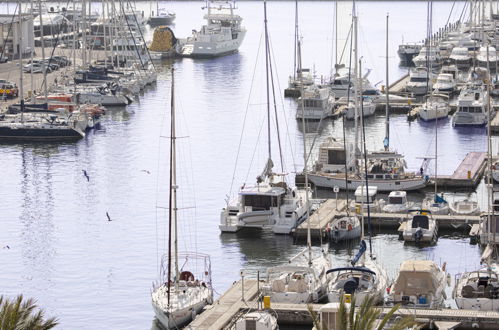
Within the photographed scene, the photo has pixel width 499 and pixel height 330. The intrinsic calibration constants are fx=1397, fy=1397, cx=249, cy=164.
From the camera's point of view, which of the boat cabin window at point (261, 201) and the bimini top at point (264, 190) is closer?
the bimini top at point (264, 190)

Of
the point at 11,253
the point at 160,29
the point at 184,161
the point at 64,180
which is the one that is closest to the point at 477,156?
the point at 184,161

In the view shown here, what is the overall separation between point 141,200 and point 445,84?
4179 cm

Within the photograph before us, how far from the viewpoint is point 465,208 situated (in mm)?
61188

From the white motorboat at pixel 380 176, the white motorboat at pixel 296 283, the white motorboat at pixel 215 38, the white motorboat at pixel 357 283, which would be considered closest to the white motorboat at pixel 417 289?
the white motorboat at pixel 357 283

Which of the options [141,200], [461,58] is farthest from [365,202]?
[461,58]

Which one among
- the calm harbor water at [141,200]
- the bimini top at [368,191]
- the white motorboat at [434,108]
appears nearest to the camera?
the calm harbor water at [141,200]

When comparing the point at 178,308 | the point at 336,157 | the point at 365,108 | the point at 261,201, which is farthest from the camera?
the point at 365,108

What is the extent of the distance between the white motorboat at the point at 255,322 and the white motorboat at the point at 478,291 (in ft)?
21.9

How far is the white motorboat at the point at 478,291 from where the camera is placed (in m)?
46.0

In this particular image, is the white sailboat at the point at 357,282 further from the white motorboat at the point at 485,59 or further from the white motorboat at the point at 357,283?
the white motorboat at the point at 485,59

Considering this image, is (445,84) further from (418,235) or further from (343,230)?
(343,230)

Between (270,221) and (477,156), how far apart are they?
65.5ft

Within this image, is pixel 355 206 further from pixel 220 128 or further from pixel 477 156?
pixel 220 128

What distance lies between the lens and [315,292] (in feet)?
157
